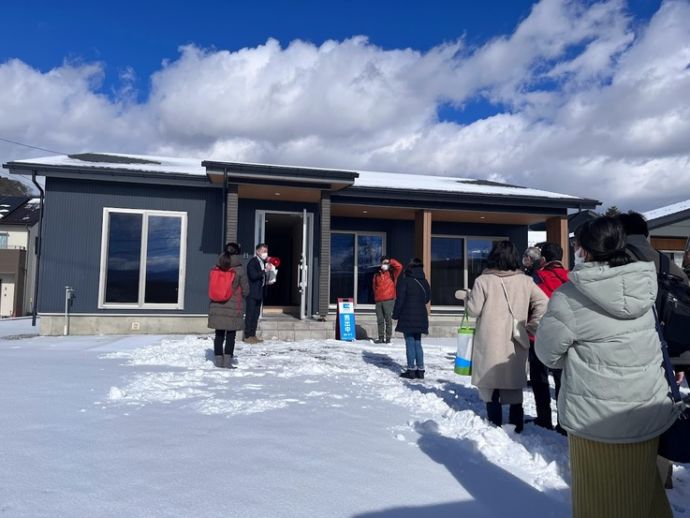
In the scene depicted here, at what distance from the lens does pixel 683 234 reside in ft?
58.7

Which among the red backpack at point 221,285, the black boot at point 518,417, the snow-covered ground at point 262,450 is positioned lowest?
the snow-covered ground at point 262,450

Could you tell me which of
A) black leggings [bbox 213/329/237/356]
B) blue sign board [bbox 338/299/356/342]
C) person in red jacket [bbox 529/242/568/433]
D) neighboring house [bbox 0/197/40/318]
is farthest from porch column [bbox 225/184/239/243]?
neighboring house [bbox 0/197/40/318]

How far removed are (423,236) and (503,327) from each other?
27.1 ft

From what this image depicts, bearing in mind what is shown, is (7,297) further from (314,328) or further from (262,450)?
(262,450)

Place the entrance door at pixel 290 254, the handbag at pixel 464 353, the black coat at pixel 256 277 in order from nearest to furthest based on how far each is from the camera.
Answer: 1. the handbag at pixel 464 353
2. the black coat at pixel 256 277
3. the entrance door at pixel 290 254

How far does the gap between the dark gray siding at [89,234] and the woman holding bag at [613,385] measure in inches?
372

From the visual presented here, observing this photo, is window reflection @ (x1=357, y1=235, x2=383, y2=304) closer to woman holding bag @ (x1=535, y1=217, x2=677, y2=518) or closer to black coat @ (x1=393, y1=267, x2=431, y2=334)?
black coat @ (x1=393, y1=267, x2=431, y2=334)

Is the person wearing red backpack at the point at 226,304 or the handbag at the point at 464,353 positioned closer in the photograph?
the handbag at the point at 464,353

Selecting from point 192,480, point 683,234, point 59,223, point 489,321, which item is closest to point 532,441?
point 489,321

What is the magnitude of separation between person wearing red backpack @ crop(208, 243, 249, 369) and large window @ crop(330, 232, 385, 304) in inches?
259

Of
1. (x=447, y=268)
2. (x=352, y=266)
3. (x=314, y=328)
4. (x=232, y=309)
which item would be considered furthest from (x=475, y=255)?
(x=232, y=309)

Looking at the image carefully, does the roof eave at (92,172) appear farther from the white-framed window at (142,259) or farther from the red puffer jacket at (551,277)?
the red puffer jacket at (551,277)

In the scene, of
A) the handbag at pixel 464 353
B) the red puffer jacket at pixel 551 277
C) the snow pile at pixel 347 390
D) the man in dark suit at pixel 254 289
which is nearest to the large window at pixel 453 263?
the snow pile at pixel 347 390

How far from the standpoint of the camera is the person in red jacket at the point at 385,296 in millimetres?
9570
